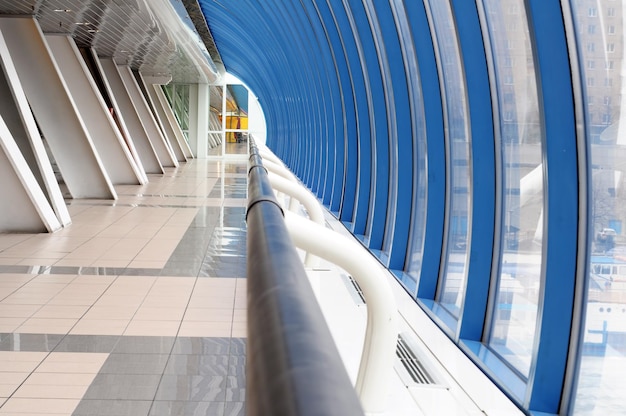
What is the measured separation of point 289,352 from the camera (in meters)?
0.80

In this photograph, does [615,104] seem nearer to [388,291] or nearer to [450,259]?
[388,291]

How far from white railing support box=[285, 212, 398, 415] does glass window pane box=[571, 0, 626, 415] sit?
150 centimetres

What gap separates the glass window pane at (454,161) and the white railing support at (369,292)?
3727 mm

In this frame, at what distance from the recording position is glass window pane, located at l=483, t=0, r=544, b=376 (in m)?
5.41

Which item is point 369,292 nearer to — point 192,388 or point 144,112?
point 192,388

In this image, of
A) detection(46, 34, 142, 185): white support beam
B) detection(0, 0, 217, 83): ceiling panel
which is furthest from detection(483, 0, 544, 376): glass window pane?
detection(46, 34, 142, 185): white support beam

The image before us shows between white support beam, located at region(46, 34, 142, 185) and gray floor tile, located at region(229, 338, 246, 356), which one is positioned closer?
gray floor tile, located at region(229, 338, 246, 356)

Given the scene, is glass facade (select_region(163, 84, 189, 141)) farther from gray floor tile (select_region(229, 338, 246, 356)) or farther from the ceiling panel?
gray floor tile (select_region(229, 338, 246, 356))

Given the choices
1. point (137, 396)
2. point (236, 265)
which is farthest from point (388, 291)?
point (236, 265)

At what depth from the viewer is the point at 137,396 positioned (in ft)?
14.3

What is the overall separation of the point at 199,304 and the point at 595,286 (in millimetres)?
3586

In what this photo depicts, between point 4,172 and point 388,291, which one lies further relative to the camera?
point 4,172

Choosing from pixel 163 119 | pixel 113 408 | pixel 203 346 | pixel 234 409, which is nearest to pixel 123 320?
pixel 203 346

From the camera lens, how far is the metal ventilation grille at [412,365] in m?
4.70
